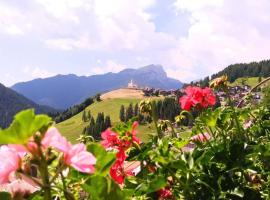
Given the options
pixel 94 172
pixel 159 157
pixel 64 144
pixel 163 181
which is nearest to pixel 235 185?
pixel 159 157

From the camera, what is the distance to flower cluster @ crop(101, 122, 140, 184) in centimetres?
354

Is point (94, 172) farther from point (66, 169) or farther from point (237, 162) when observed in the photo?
point (237, 162)

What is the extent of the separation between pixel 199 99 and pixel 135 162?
63.5 inches

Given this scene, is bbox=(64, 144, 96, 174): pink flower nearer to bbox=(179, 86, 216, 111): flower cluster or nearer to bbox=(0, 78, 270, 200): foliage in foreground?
bbox=(0, 78, 270, 200): foliage in foreground

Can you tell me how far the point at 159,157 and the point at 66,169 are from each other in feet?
2.55

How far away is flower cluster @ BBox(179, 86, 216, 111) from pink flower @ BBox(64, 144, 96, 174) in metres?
2.99

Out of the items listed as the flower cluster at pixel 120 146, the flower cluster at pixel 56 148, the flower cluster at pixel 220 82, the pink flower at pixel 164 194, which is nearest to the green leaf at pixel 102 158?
the flower cluster at pixel 56 148

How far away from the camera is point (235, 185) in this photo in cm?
274

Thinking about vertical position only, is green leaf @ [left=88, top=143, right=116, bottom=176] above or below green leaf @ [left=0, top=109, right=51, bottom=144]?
below

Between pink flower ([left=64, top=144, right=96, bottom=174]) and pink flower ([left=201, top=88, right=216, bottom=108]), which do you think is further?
pink flower ([left=201, top=88, right=216, bottom=108])

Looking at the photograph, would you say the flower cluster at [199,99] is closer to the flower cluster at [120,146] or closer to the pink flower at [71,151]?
the flower cluster at [120,146]

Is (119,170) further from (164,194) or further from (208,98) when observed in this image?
(208,98)

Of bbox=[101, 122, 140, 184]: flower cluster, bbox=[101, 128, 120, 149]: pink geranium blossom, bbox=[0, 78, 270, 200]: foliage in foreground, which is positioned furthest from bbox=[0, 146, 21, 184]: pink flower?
bbox=[101, 128, 120, 149]: pink geranium blossom

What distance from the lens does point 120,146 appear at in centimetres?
368
